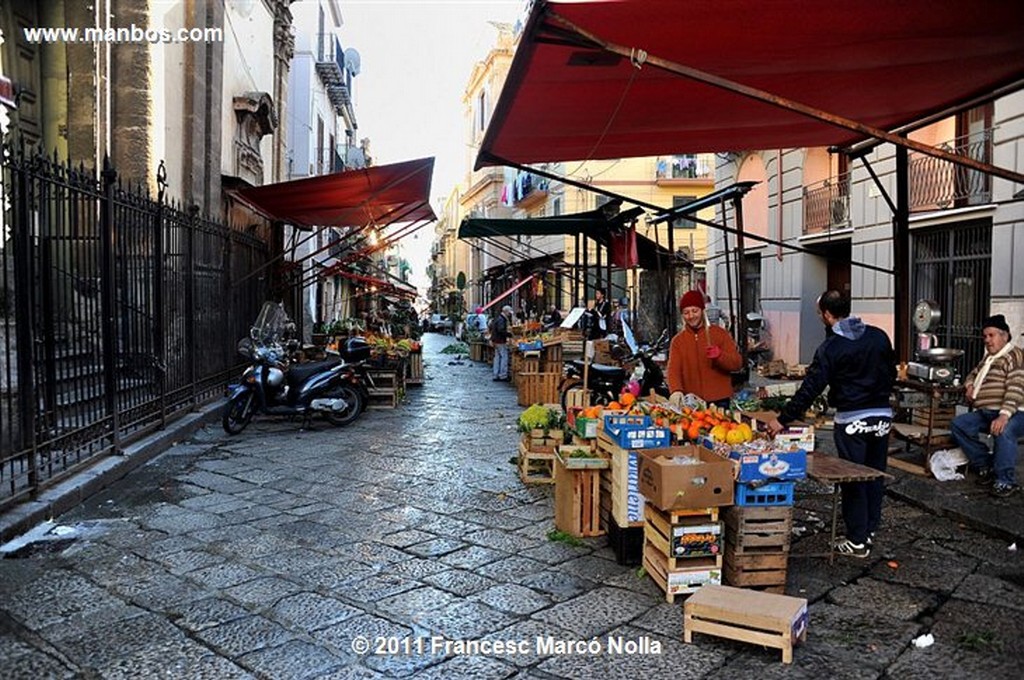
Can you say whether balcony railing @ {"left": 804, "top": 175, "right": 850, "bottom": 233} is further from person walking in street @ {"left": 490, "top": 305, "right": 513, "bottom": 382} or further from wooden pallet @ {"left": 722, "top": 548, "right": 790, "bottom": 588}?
wooden pallet @ {"left": 722, "top": 548, "right": 790, "bottom": 588}

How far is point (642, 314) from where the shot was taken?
24562mm

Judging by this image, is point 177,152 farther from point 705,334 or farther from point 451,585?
point 451,585

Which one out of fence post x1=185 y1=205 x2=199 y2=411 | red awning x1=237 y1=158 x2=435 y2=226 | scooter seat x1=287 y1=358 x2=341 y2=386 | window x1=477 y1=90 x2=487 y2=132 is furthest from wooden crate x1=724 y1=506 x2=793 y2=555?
window x1=477 y1=90 x2=487 y2=132

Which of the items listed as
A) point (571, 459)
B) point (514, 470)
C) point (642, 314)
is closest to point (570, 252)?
point (642, 314)

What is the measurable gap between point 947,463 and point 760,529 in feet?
11.8

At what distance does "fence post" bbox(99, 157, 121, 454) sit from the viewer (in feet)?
23.2

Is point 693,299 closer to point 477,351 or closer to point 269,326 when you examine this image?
point 269,326

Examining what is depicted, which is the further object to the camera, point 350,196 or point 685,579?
point 350,196

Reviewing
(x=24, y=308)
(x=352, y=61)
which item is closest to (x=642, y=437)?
(x=24, y=308)

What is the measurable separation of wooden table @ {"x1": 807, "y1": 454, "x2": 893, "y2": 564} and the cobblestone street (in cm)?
28

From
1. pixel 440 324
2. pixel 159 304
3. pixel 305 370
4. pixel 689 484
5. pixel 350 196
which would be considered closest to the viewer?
pixel 689 484

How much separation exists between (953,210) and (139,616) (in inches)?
470

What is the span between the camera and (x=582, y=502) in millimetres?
5340

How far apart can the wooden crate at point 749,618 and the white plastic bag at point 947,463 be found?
12.7 ft
